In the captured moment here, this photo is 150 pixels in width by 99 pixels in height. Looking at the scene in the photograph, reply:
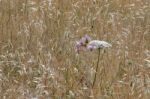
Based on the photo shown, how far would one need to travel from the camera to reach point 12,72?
3.04 meters

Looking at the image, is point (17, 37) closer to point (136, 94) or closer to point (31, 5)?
point (31, 5)

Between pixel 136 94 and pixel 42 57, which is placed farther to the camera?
pixel 42 57

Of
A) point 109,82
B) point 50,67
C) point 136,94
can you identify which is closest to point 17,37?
point 50,67

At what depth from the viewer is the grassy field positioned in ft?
8.94

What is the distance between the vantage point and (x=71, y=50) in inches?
129

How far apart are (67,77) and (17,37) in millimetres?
743

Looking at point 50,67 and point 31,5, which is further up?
point 31,5

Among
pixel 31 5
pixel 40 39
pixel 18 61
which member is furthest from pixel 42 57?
pixel 31 5

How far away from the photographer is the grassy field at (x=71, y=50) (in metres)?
2.73

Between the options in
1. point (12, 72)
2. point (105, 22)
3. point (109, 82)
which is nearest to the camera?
point (109, 82)

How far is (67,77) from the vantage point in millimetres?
2869

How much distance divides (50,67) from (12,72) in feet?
0.89

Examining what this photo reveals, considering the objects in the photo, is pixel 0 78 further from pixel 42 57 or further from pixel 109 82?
pixel 109 82

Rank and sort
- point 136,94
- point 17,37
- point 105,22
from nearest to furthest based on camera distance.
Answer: point 136,94
point 17,37
point 105,22
